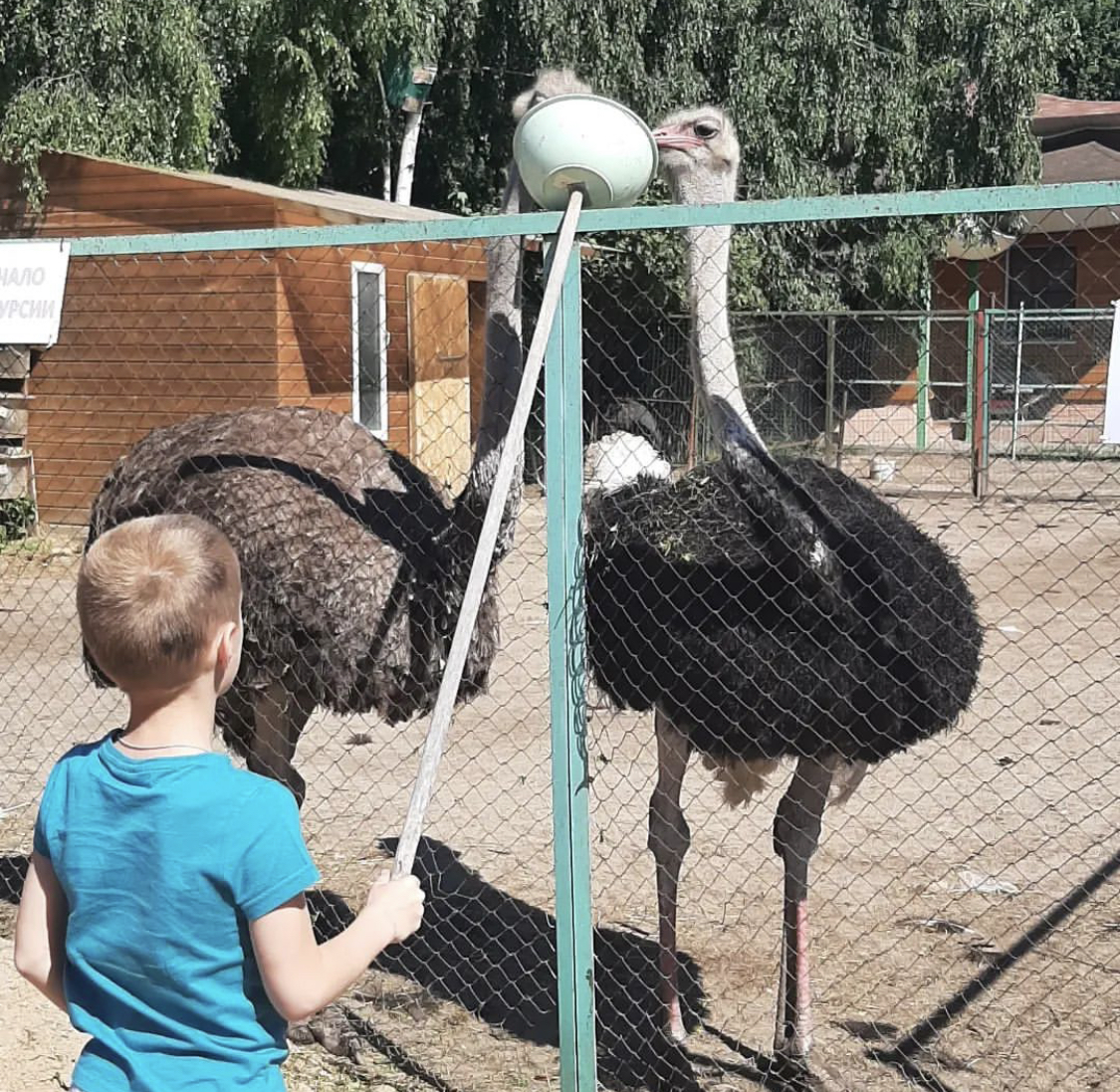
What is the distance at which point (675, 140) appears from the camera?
424cm

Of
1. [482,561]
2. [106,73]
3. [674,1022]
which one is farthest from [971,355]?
[482,561]

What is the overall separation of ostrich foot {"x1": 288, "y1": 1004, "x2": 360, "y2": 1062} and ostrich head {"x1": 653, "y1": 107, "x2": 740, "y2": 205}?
7.54 ft

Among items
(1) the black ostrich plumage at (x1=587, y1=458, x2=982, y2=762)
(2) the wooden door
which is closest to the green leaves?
(2) the wooden door

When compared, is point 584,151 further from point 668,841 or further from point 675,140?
point 668,841

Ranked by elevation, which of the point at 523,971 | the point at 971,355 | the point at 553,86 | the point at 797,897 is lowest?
the point at 523,971

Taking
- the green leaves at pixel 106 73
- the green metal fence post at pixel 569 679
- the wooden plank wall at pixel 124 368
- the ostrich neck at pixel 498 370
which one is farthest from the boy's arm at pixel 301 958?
the green leaves at pixel 106 73

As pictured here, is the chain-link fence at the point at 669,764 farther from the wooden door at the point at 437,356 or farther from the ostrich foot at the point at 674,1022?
the wooden door at the point at 437,356

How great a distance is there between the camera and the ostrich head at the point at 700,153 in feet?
13.9

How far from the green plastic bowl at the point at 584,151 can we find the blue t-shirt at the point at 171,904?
5.29 feet

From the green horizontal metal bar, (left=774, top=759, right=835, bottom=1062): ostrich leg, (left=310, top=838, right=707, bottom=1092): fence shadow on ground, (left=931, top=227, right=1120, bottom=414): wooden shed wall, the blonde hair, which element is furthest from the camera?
(left=931, top=227, right=1120, bottom=414): wooden shed wall

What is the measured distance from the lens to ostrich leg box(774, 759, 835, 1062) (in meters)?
3.63

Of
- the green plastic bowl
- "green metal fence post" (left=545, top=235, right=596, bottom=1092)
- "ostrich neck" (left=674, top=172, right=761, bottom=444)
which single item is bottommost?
"green metal fence post" (left=545, top=235, right=596, bottom=1092)

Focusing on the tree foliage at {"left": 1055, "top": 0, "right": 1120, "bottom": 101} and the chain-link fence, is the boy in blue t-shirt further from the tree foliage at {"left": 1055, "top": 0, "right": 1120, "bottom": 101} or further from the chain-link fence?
the tree foliage at {"left": 1055, "top": 0, "right": 1120, "bottom": 101}

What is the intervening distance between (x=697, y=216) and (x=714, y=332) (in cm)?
83
